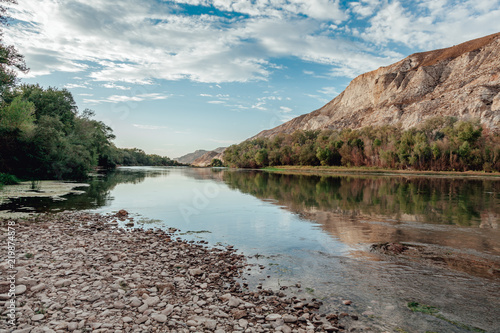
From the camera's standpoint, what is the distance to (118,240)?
1291 centimetres

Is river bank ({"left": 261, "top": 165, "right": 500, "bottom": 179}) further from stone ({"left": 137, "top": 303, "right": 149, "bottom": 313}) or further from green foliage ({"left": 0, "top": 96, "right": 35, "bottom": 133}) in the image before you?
stone ({"left": 137, "top": 303, "right": 149, "bottom": 313})

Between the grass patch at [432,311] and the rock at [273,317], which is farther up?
the rock at [273,317]

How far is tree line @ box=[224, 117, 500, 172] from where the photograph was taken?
80.9 meters

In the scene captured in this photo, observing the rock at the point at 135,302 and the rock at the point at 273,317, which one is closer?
the rock at the point at 273,317

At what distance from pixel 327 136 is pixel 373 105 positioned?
79.5 metres

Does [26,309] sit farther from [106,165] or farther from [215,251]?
[106,165]

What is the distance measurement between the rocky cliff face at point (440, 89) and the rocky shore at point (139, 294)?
402 ft

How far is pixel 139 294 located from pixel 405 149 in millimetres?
100600

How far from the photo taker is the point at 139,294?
24.1 ft

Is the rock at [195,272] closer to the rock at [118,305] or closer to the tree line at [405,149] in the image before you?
the rock at [118,305]

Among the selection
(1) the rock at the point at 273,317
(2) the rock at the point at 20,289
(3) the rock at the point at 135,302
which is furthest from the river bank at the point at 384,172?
(2) the rock at the point at 20,289

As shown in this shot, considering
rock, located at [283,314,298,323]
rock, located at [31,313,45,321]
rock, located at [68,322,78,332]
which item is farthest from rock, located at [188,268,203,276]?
rock, located at [31,313,45,321]

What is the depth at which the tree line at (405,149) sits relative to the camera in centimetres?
8088

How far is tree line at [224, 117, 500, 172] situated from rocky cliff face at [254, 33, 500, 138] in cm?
2328
